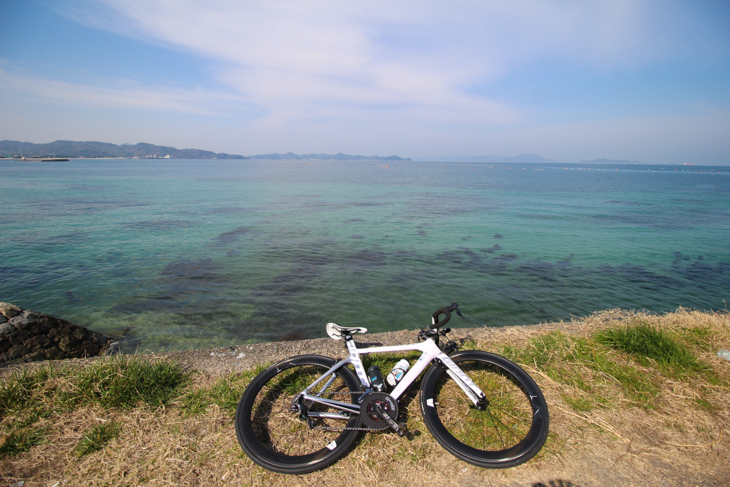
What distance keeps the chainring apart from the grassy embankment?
23 cm

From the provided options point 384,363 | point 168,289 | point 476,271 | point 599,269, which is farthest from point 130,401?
point 599,269

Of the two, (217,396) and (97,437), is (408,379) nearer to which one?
(217,396)

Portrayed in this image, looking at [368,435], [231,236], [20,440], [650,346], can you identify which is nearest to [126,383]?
[20,440]

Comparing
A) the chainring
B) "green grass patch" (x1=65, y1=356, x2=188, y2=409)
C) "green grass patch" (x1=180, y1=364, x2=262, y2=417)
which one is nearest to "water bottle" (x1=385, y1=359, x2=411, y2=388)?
the chainring

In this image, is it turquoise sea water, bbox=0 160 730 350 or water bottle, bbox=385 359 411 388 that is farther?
turquoise sea water, bbox=0 160 730 350

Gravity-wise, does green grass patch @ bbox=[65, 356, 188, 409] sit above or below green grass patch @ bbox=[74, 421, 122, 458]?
above

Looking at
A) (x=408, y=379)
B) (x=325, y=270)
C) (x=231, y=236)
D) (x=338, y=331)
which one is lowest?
(x=325, y=270)

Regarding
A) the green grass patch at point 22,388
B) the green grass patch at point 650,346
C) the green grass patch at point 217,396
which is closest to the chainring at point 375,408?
the green grass patch at point 217,396

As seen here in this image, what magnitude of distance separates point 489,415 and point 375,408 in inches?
56.8

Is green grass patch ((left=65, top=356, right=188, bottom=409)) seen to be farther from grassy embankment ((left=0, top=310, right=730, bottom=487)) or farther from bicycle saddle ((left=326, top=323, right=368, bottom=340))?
bicycle saddle ((left=326, top=323, right=368, bottom=340))

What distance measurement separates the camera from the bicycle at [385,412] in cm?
341

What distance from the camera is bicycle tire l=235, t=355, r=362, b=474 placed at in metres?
3.34

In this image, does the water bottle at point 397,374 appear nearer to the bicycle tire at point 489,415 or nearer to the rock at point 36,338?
the bicycle tire at point 489,415

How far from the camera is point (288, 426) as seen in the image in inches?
153
